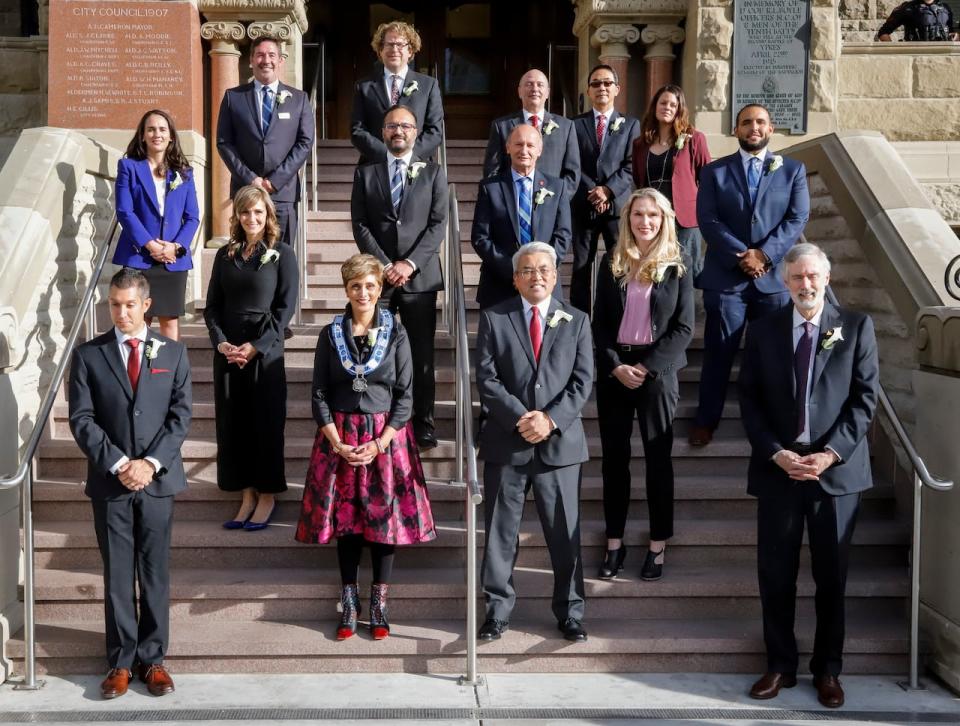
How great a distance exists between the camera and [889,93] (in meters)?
9.76

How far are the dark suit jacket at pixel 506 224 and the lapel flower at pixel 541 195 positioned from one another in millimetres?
11

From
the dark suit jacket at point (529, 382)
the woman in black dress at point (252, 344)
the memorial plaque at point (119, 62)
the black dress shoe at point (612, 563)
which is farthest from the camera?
the memorial plaque at point (119, 62)

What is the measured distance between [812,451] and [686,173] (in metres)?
2.54

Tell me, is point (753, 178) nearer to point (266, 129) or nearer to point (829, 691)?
point (829, 691)

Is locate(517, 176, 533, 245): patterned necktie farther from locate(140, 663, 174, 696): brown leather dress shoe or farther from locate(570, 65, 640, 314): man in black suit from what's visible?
locate(140, 663, 174, 696): brown leather dress shoe

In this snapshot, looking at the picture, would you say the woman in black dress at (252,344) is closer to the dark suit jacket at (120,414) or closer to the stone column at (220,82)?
the dark suit jacket at (120,414)

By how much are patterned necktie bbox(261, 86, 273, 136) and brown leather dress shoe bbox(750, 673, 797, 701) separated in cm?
451

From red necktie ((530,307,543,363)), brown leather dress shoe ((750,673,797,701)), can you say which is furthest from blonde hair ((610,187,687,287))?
brown leather dress shoe ((750,673,797,701))

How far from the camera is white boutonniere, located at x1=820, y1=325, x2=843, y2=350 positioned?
195 inches

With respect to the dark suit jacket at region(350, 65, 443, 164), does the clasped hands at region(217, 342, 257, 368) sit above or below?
below

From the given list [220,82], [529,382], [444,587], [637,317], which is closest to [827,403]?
[637,317]

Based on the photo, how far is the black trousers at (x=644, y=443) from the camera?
556 centimetres

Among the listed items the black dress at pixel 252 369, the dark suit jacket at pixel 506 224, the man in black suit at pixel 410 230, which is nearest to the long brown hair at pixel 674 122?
the dark suit jacket at pixel 506 224

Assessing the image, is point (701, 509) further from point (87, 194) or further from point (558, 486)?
point (87, 194)
